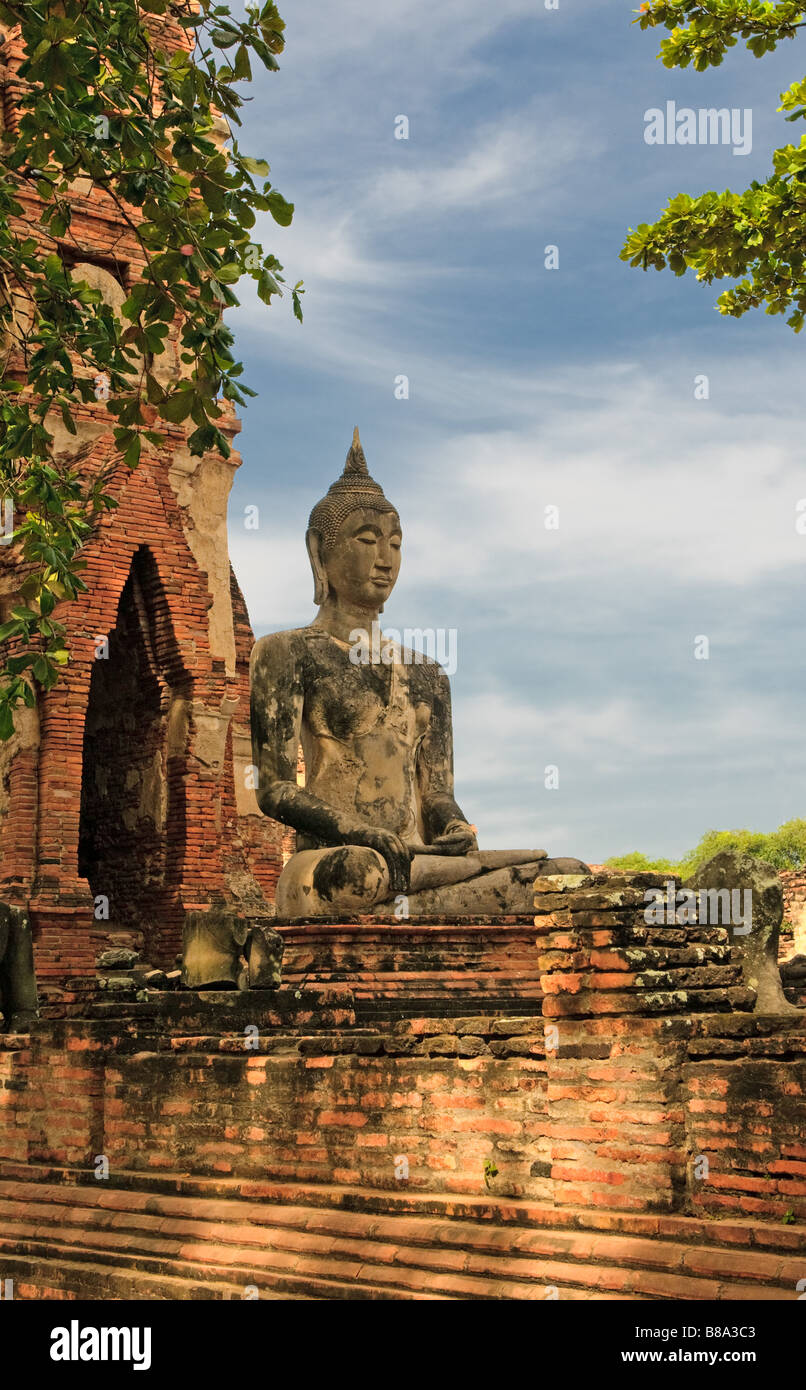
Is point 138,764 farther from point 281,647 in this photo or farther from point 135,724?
point 281,647

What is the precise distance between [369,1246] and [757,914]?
2047 millimetres

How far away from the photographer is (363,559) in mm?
9594

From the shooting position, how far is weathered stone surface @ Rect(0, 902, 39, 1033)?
8458 millimetres

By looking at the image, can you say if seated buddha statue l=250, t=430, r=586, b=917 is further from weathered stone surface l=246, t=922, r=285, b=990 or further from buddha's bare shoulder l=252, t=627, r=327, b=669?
weathered stone surface l=246, t=922, r=285, b=990

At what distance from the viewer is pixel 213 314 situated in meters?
7.20

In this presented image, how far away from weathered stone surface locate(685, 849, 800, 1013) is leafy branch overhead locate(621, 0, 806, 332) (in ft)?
15.9

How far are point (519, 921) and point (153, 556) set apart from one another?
8632mm

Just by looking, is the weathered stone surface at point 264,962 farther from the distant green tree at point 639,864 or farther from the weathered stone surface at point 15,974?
the distant green tree at point 639,864

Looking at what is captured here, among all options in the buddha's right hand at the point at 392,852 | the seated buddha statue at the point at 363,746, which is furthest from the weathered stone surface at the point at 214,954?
the buddha's right hand at the point at 392,852

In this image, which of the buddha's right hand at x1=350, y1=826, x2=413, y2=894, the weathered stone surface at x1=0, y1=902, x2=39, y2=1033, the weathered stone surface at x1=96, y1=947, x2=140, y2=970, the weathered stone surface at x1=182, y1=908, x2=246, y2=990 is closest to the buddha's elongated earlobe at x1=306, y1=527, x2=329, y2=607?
the buddha's right hand at x1=350, y1=826, x2=413, y2=894

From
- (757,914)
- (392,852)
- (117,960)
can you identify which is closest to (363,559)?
(392,852)

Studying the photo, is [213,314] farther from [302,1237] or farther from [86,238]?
[86,238]

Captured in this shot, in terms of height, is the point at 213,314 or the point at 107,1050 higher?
the point at 213,314
